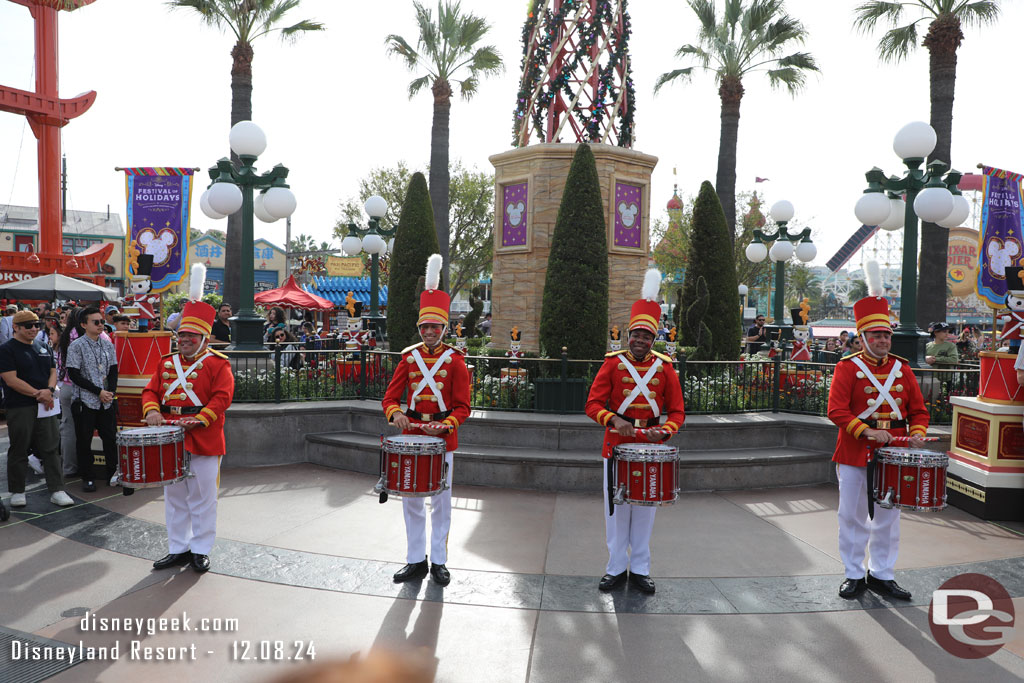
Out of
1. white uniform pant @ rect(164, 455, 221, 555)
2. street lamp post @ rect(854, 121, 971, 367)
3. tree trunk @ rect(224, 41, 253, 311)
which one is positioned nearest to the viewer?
white uniform pant @ rect(164, 455, 221, 555)

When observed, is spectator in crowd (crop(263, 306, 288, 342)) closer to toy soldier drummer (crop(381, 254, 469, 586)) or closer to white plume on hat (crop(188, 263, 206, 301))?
white plume on hat (crop(188, 263, 206, 301))

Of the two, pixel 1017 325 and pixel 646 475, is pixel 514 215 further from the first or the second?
pixel 646 475

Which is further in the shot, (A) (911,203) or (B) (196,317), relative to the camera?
(A) (911,203)

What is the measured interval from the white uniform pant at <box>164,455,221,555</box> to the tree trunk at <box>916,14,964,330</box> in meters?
16.1

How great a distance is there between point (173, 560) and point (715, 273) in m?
12.2

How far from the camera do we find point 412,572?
5.13 m

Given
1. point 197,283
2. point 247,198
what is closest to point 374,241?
point 247,198

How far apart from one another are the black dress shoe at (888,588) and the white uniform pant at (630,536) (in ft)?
5.67

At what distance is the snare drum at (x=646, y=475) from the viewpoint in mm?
4699

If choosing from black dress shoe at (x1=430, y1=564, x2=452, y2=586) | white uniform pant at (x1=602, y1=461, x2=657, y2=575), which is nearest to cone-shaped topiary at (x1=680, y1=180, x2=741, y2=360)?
white uniform pant at (x1=602, y1=461, x2=657, y2=575)

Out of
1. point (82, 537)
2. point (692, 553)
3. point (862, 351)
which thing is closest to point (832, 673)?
point (692, 553)

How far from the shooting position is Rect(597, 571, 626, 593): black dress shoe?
4992 mm

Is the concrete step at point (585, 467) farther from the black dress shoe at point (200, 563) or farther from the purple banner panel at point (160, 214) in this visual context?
the purple banner panel at point (160, 214)

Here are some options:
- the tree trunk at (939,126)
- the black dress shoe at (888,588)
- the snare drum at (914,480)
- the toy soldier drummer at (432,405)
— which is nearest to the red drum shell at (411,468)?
the toy soldier drummer at (432,405)
